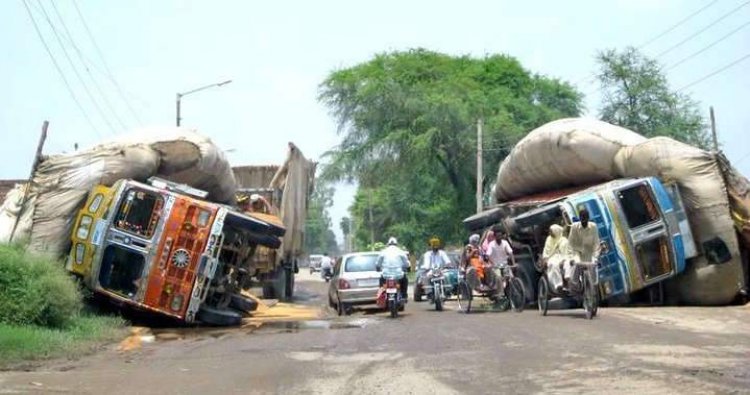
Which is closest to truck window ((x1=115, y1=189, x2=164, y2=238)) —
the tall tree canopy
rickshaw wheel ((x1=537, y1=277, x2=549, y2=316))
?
rickshaw wheel ((x1=537, y1=277, x2=549, y2=316))

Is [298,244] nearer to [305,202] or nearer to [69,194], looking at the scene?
[305,202]

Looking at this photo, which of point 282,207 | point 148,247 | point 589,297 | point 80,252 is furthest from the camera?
point 282,207

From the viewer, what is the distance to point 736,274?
17.5m

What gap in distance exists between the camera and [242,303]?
19.7m

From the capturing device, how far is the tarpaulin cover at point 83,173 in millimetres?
16359

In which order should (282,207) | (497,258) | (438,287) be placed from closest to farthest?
(497,258)
(438,287)
(282,207)

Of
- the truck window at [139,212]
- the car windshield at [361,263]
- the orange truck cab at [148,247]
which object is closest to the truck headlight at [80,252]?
the orange truck cab at [148,247]

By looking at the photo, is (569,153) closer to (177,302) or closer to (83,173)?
(177,302)

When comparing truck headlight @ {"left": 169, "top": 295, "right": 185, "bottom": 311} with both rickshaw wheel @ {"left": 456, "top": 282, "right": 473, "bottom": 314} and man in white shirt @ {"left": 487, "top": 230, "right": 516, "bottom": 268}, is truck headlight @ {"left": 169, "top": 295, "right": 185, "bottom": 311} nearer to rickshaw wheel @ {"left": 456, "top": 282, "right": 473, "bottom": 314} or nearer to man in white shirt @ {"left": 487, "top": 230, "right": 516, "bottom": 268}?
rickshaw wheel @ {"left": 456, "top": 282, "right": 473, "bottom": 314}

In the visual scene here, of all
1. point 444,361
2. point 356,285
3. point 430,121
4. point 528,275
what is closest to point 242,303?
point 356,285

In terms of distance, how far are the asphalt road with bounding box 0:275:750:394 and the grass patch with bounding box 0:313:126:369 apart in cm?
40

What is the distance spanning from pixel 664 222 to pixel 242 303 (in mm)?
8708

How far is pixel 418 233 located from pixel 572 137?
3229 cm

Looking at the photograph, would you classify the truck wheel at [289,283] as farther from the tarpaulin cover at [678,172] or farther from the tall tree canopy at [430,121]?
the tall tree canopy at [430,121]
